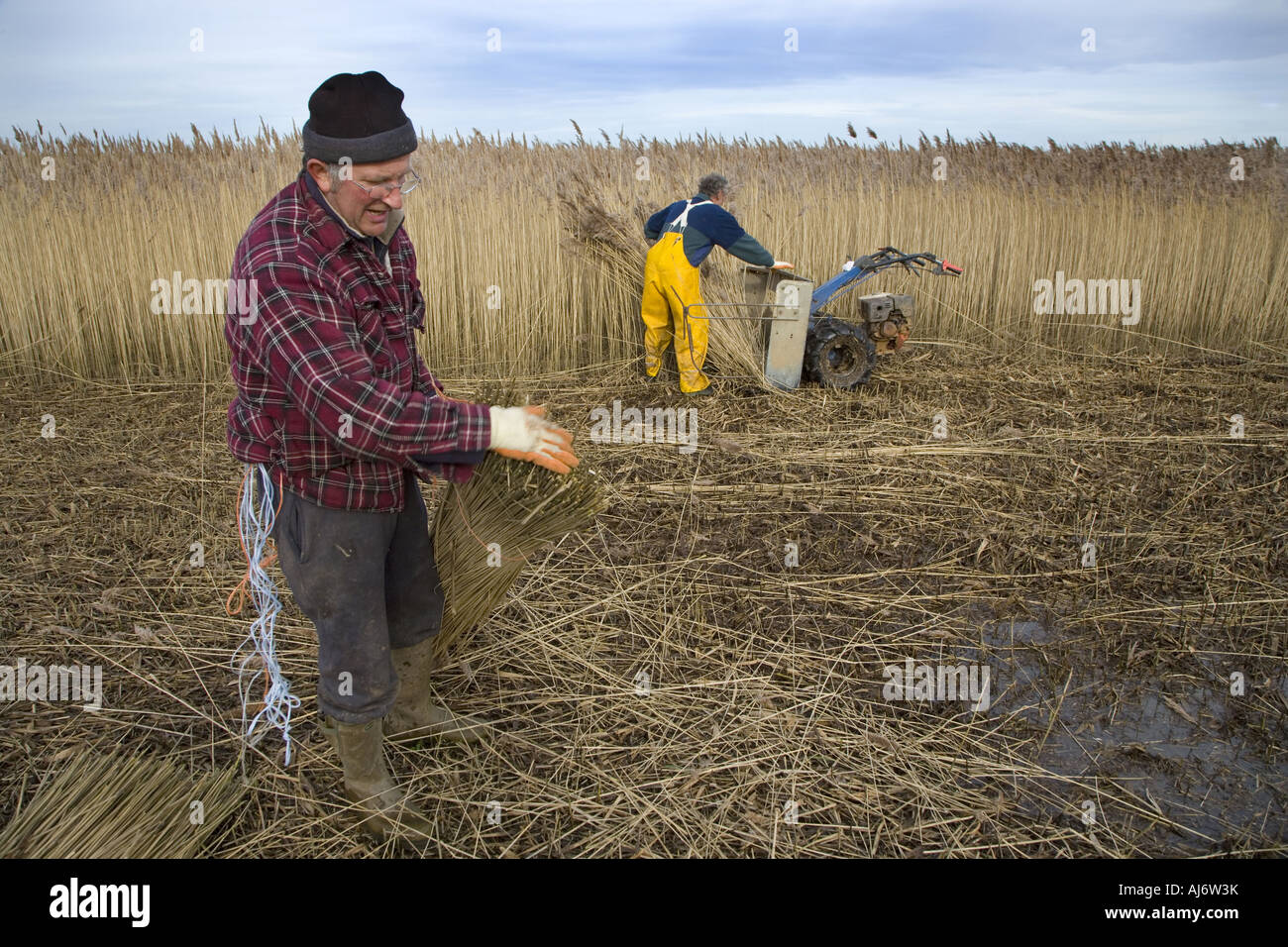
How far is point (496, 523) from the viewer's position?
214 cm

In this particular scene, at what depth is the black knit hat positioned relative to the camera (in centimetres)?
166

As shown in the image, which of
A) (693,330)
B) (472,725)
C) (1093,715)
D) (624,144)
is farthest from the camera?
(624,144)

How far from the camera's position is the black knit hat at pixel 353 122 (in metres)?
1.66

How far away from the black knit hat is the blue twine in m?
0.67

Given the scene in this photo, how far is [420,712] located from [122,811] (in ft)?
2.28

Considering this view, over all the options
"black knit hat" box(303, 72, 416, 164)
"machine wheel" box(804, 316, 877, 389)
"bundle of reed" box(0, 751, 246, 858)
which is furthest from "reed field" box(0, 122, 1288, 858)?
"black knit hat" box(303, 72, 416, 164)

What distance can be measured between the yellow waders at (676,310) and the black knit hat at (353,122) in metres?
4.04

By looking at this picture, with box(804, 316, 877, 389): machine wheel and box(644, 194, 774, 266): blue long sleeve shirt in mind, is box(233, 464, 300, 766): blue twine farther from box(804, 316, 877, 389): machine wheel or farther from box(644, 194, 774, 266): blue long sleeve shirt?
box(804, 316, 877, 389): machine wheel

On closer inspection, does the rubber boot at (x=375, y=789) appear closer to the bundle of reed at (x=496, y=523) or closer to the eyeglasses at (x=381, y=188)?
the bundle of reed at (x=496, y=523)

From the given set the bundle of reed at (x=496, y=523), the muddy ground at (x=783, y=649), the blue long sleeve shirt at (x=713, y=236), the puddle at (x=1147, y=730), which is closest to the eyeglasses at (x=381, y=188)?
the bundle of reed at (x=496, y=523)

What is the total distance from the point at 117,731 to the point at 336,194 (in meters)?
1.70
